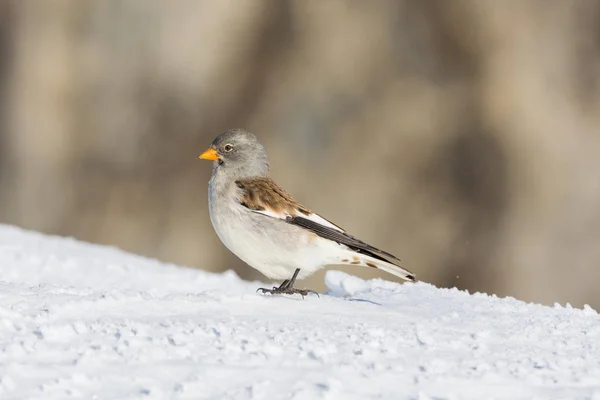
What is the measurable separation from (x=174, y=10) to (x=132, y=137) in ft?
4.86

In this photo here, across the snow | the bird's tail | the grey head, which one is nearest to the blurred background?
the grey head

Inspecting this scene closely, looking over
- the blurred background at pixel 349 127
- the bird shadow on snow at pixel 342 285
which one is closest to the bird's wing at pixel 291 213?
the bird shadow on snow at pixel 342 285

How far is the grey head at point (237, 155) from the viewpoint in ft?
15.4

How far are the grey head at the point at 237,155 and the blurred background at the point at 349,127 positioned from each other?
4935 mm

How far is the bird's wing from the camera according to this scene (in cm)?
429

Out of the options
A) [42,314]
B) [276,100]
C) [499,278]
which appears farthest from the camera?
[276,100]

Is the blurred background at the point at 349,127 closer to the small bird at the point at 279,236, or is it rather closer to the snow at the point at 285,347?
the small bird at the point at 279,236

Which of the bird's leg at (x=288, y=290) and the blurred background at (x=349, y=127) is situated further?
the blurred background at (x=349, y=127)

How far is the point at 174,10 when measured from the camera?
34.7ft

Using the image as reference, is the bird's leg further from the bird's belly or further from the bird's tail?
the bird's tail

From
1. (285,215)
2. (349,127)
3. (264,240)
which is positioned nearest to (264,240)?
(264,240)

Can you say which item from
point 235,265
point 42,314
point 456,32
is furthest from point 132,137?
point 42,314

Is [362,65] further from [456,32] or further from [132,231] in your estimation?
[132,231]

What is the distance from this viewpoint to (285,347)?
2975mm
